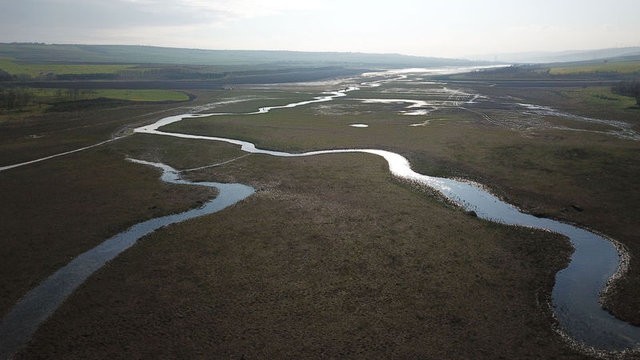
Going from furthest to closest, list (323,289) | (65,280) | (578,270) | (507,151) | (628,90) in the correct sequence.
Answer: (628,90) < (507,151) < (578,270) < (65,280) < (323,289)

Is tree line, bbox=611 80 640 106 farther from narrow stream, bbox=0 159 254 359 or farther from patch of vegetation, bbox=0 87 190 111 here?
patch of vegetation, bbox=0 87 190 111

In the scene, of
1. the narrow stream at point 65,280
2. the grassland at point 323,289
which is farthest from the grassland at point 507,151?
the narrow stream at point 65,280

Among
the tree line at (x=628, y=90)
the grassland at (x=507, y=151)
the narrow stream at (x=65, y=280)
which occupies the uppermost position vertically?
the tree line at (x=628, y=90)

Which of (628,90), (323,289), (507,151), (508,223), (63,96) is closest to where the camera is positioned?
(323,289)

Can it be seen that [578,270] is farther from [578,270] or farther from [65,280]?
[65,280]

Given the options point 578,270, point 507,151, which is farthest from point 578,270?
point 507,151

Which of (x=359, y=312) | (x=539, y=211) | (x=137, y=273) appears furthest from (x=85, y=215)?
(x=539, y=211)

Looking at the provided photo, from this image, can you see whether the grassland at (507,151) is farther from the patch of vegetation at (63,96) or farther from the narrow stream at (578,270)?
the patch of vegetation at (63,96)
